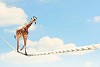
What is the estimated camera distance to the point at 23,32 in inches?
1485

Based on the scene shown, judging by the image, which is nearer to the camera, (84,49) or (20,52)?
(84,49)


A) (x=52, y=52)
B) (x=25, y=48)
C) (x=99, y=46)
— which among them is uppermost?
(x=25, y=48)

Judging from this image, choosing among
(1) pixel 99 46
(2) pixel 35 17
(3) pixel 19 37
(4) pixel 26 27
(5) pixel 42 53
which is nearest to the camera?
(1) pixel 99 46

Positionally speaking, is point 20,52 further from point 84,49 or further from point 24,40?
point 84,49

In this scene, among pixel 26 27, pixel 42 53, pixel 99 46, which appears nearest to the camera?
pixel 99 46

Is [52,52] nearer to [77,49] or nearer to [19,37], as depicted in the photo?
[77,49]

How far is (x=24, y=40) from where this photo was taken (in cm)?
3728

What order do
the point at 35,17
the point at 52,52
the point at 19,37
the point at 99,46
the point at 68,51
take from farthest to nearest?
the point at 19,37
the point at 35,17
the point at 52,52
the point at 68,51
the point at 99,46

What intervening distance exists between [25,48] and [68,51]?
14.2 metres

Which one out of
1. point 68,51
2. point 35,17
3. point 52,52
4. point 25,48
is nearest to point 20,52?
point 25,48

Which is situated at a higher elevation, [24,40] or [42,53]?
[24,40]

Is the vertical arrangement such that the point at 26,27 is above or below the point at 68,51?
above

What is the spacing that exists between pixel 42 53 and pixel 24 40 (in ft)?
24.7

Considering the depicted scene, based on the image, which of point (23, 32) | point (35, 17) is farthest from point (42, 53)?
point (23, 32)
